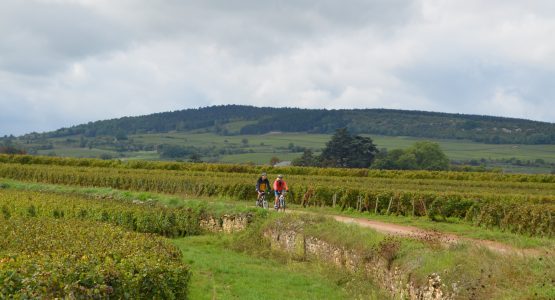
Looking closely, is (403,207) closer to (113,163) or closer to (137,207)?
(137,207)

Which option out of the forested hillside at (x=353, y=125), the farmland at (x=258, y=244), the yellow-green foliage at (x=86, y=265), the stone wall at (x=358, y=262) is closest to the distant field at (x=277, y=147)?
the forested hillside at (x=353, y=125)

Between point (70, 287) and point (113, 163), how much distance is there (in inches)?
2174

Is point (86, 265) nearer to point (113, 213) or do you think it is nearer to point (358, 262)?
point (358, 262)

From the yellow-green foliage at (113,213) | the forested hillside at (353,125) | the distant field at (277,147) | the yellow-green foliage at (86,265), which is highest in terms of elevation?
the forested hillside at (353,125)

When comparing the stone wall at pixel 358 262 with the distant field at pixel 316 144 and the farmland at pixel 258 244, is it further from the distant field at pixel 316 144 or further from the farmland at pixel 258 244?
the distant field at pixel 316 144

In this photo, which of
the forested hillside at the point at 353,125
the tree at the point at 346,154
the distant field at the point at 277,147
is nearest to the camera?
the tree at the point at 346,154

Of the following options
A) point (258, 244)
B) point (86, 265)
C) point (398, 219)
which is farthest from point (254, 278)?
point (398, 219)

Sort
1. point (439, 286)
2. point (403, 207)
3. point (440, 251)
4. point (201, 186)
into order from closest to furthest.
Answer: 1. point (439, 286)
2. point (440, 251)
3. point (403, 207)
4. point (201, 186)

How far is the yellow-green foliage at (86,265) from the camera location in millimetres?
9438

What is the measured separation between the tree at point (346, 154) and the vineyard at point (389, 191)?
105ft

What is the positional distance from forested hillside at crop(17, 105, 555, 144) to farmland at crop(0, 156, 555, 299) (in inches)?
4640

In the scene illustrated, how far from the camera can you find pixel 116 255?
11906 millimetres

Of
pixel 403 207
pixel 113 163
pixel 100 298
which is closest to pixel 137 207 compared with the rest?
pixel 403 207

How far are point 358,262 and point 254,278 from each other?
9.78 ft
